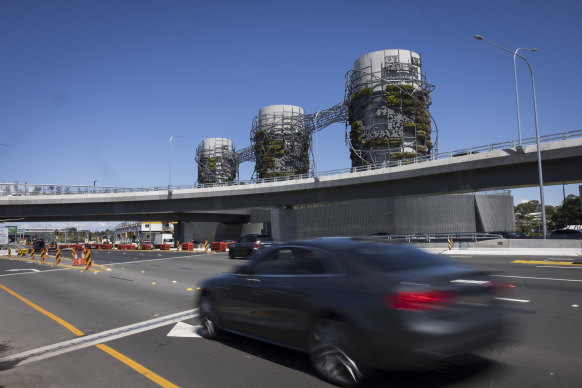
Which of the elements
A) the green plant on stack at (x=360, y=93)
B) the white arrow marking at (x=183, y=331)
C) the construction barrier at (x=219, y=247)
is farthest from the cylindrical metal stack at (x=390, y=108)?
the white arrow marking at (x=183, y=331)

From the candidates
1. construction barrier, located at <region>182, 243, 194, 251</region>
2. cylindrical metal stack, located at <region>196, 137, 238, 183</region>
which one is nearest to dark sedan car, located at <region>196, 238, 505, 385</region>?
construction barrier, located at <region>182, 243, 194, 251</region>

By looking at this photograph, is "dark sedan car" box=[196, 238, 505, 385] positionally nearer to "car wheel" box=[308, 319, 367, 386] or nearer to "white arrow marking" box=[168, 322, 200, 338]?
"car wheel" box=[308, 319, 367, 386]

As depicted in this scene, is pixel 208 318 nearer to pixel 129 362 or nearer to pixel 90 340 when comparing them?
pixel 129 362

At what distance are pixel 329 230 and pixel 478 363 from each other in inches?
2040

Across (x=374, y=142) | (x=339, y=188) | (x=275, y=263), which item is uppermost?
(x=374, y=142)

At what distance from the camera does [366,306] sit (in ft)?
14.0

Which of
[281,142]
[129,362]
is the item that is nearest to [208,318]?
[129,362]

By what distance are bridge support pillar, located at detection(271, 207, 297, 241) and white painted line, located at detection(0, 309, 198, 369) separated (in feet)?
129

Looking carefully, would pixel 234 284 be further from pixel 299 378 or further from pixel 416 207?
pixel 416 207

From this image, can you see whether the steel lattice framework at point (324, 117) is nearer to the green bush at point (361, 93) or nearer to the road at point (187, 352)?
the green bush at point (361, 93)

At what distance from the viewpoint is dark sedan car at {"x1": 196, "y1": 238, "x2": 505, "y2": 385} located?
4070mm

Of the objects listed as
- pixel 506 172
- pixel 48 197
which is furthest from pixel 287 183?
pixel 48 197

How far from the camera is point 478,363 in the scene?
195 inches

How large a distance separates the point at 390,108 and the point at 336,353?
6813cm
